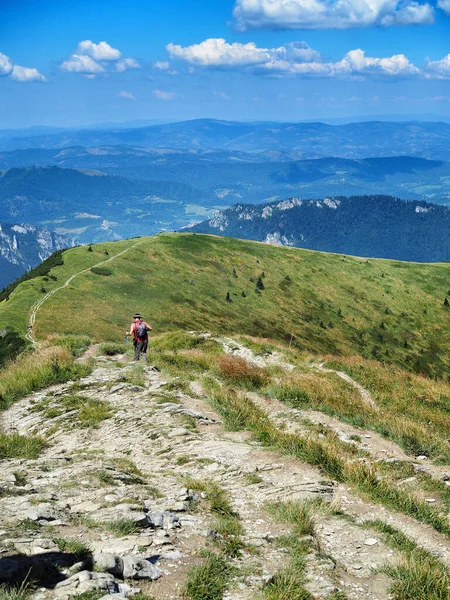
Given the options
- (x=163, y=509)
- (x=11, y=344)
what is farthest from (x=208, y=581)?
(x=11, y=344)

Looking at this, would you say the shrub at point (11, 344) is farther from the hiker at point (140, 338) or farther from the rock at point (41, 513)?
the rock at point (41, 513)

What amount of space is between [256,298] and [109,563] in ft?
350

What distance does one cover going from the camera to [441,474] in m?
12.6

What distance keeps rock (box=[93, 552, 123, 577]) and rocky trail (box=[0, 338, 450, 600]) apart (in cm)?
2

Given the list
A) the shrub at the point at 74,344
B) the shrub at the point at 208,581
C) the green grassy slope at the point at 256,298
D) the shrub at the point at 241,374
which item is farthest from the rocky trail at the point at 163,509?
the green grassy slope at the point at 256,298

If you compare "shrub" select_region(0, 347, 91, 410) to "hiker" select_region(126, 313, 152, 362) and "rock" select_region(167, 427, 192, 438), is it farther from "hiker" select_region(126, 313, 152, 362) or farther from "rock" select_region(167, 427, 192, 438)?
→ "rock" select_region(167, 427, 192, 438)

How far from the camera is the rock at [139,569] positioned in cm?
754

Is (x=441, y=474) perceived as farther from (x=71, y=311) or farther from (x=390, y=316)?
(x=390, y=316)

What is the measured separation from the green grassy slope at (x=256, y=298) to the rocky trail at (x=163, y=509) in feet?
140

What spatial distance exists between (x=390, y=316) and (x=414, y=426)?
418ft

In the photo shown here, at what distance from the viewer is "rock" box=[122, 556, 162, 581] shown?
24.7ft

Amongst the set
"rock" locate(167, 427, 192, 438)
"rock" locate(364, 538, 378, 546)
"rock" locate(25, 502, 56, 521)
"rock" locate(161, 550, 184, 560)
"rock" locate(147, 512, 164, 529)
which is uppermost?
"rock" locate(25, 502, 56, 521)

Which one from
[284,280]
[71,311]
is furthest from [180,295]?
[284,280]

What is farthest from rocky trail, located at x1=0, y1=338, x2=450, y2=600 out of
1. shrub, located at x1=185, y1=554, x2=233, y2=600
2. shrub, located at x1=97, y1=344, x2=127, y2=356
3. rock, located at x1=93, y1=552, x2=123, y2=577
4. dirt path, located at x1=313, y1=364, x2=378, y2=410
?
shrub, located at x1=97, y1=344, x2=127, y2=356
